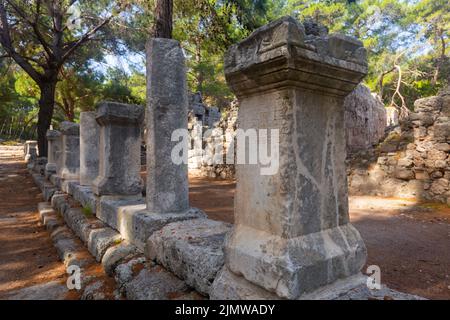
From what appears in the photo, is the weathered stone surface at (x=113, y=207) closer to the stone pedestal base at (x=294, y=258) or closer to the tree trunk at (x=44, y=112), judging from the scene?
the stone pedestal base at (x=294, y=258)

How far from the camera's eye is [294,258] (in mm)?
1362

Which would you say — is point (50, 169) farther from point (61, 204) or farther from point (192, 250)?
point (192, 250)

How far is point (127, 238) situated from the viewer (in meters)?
2.90

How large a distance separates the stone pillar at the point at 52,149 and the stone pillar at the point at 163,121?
7235mm

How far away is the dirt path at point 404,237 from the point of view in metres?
2.97

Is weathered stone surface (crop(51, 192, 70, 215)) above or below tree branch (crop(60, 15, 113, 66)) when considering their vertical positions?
below

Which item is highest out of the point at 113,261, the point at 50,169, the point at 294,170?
the point at 294,170

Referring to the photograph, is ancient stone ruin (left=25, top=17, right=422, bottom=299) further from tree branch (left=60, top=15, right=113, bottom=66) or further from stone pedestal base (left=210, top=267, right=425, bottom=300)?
tree branch (left=60, top=15, right=113, bottom=66)

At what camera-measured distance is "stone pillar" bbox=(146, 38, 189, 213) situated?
2867mm

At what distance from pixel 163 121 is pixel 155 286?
1.52 metres

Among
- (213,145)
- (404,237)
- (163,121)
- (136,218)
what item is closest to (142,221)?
(136,218)

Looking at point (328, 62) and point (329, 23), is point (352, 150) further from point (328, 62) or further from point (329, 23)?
point (329, 23)

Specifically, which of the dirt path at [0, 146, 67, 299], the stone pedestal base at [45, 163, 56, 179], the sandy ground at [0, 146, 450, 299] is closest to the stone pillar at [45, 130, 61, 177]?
the stone pedestal base at [45, 163, 56, 179]

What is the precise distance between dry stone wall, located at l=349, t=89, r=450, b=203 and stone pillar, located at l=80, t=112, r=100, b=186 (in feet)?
21.7
